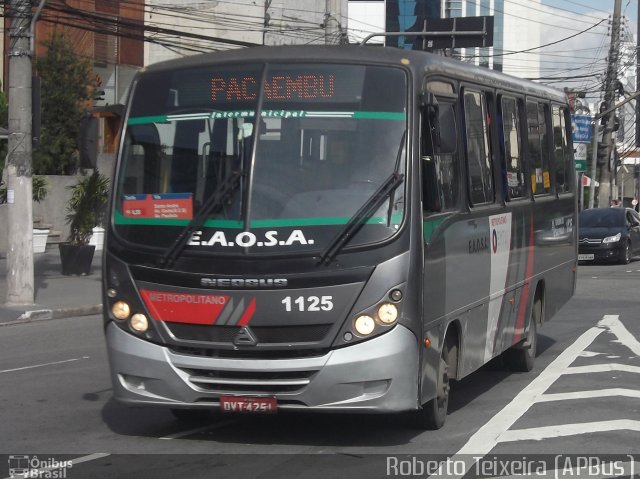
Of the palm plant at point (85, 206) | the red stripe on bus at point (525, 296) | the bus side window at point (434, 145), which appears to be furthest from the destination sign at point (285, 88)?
the palm plant at point (85, 206)

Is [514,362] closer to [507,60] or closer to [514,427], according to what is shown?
[514,427]

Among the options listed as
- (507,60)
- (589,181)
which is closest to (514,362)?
(589,181)

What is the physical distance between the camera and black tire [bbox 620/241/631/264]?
29953 millimetres

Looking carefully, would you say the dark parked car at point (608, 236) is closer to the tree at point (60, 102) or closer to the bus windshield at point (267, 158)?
the tree at point (60, 102)

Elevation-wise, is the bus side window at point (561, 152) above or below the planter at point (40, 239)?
above

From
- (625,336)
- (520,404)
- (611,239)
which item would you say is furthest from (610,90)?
(520,404)

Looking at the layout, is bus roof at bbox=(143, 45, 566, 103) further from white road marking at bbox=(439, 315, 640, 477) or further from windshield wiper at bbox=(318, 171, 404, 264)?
white road marking at bbox=(439, 315, 640, 477)

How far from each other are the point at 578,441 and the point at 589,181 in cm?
4171

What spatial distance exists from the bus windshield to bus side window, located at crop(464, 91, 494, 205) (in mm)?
1694

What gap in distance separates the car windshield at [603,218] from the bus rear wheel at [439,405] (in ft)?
77.1

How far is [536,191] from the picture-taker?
11891mm

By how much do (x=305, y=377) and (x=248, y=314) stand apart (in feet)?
1.92

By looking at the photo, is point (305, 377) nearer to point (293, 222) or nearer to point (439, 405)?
point (293, 222)

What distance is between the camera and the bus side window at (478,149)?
930 centimetres
